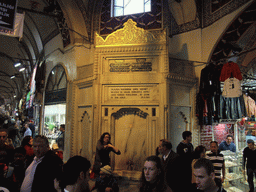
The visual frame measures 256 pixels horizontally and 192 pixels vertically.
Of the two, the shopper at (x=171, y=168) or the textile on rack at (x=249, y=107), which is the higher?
the textile on rack at (x=249, y=107)

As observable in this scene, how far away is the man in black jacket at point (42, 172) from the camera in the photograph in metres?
2.62

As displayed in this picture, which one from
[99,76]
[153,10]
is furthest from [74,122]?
[153,10]

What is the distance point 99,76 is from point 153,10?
12.4 feet

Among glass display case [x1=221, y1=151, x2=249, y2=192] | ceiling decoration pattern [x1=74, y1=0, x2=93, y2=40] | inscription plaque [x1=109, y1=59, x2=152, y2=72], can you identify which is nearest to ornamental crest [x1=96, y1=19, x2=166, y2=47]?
inscription plaque [x1=109, y1=59, x2=152, y2=72]

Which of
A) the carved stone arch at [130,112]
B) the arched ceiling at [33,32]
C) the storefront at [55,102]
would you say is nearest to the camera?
the carved stone arch at [130,112]

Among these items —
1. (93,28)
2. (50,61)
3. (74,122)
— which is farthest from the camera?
(50,61)

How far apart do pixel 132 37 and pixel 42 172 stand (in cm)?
586

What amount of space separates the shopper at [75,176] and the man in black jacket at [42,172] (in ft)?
2.54

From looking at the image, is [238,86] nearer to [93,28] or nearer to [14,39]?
[93,28]

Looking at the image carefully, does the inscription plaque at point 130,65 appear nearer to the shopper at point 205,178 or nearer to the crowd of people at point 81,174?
the crowd of people at point 81,174

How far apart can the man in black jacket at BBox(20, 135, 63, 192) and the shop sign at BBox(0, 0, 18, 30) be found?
172 inches

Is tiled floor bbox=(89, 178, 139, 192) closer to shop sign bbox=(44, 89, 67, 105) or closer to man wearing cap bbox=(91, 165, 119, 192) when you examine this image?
man wearing cap bbox=(91, 165, 119, 192)

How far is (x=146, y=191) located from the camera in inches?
87.7

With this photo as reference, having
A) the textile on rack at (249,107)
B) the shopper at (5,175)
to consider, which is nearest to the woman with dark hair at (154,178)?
the shopper at (5,175)
